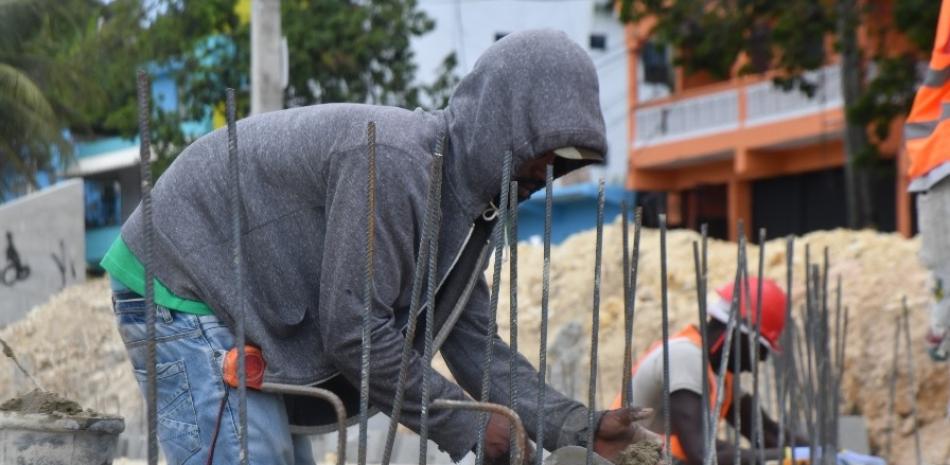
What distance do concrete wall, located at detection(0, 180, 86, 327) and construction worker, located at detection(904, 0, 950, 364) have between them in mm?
9638

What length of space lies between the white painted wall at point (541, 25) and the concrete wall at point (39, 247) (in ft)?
30.3

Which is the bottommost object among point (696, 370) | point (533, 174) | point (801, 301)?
point (696, 370)

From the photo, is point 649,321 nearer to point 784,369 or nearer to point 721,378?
point 784,369

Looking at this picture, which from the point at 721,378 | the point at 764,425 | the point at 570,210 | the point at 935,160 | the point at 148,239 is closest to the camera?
the point at 148,239

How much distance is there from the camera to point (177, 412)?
2514 mm

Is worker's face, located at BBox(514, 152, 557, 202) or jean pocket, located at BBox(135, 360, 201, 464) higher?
worker's face, located at BBox(514, 152, 557, 202)

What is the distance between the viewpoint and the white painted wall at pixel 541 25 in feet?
71.5

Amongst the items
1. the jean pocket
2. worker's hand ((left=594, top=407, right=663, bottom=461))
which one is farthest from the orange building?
the jean pocket

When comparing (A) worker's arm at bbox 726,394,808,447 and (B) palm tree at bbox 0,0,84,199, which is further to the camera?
(B) palm tree at bbox 0,0,84,199

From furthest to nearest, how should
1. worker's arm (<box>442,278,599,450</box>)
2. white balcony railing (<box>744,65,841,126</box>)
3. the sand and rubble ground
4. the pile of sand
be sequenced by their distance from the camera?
white balcony railing (<box>744,65,841,126</box>), the sand and rubble ground, the pile of sand, worker's arm (<box>442,278,599,450</box>)

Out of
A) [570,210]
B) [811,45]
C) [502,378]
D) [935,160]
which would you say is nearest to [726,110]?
[570,210]

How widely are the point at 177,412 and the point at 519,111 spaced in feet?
2.57

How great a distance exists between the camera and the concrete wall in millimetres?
12359

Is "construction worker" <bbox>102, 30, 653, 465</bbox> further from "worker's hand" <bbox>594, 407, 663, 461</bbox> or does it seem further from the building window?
the building window
